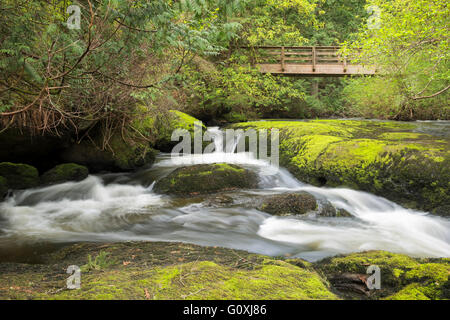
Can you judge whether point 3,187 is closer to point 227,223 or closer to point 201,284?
point 227,223

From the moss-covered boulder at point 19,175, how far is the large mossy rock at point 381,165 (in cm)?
640

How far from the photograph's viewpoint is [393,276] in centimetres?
266

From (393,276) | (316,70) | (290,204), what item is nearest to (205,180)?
(290,204)

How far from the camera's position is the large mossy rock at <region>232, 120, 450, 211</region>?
5.67m

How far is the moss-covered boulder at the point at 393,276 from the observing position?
2.34 metres

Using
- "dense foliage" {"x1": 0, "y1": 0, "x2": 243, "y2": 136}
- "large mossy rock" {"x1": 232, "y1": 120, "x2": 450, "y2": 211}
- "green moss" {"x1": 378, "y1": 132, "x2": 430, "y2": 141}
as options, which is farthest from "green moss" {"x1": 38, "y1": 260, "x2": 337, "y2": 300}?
"green moss" {"x1": 378, "y1": 132, "x2": 430, "y2": 141}

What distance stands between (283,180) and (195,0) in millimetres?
5375

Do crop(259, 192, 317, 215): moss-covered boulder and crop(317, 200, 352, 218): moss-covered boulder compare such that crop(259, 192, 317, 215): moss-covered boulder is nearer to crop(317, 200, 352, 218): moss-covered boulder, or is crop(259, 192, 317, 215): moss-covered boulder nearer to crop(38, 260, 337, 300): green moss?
crop(317, 200, 352, 218): moss-covered boulder

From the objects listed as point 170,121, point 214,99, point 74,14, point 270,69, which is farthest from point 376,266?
point 270,69

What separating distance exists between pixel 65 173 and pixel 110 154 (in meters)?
1.32

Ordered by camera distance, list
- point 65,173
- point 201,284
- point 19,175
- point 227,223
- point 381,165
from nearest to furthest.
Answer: point 201,284 < point 227,223 < point 381,165 < point 19,175 < point 65,173

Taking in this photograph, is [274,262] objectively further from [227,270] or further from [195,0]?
[195,0]

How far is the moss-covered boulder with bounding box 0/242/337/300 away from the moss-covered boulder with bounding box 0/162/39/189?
470 centimetres

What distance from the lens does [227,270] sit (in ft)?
8.62
